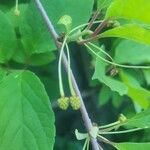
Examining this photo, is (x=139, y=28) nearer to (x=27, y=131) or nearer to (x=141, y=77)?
(x=27, y=131)

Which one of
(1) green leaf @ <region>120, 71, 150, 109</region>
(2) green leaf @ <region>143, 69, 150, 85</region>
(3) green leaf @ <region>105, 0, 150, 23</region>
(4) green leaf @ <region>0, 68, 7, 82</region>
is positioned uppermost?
(2) green leaf @ <region>143, 69, 150, 85</region>

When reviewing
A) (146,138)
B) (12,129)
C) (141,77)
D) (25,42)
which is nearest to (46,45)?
(25,42)

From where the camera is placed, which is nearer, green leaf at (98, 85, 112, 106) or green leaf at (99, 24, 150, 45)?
green leaf at (99, 24, 150, 45)

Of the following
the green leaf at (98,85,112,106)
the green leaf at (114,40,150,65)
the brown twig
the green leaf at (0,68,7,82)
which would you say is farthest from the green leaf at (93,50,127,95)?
the green leaf at (98,85,112,106)

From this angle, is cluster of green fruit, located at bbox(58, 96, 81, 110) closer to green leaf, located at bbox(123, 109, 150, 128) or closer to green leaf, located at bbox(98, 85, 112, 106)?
green leaf, located at bbox(123, 109, 150, 128)

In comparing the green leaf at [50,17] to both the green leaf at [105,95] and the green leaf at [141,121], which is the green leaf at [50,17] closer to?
the green leaf at [141,121]
